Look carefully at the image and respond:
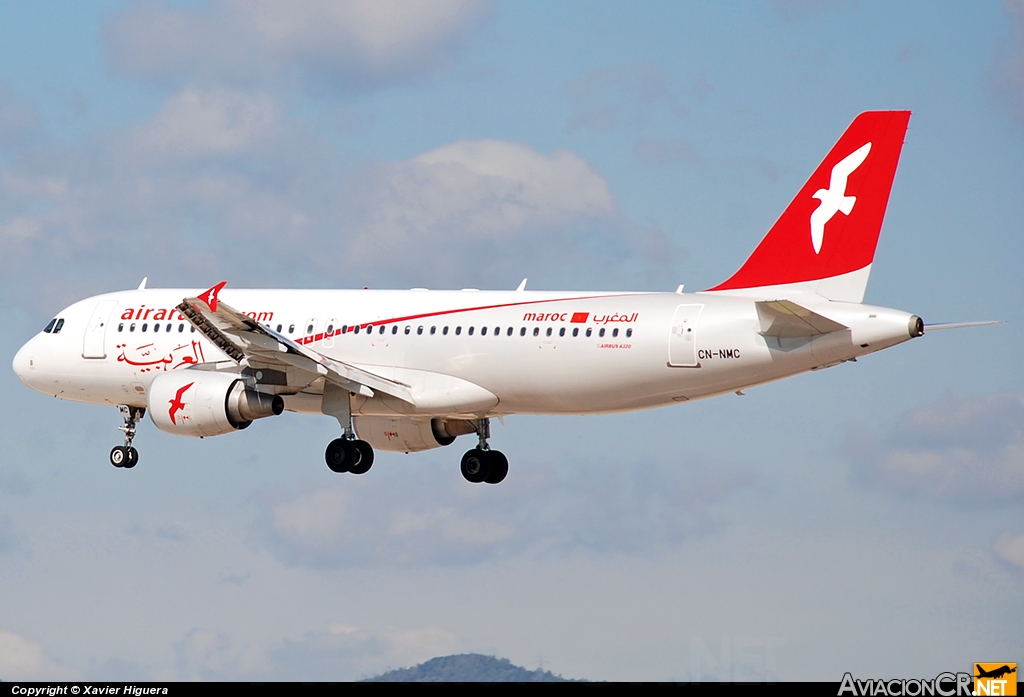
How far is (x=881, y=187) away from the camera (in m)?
42.3

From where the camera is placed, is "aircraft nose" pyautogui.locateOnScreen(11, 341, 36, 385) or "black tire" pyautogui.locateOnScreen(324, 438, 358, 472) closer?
"black tire" pyautogui.locateOnScreen(324, 438, 358, 472)

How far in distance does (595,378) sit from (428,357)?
4.82m

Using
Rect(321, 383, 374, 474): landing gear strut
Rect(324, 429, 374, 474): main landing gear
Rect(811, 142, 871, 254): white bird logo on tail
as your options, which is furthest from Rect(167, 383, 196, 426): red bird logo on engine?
Rect(811, 142, 871, 254): white bird logo on tail

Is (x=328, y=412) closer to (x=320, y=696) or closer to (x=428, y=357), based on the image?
(x=428, y=357)

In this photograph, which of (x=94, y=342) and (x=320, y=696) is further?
(x=94, y=342)

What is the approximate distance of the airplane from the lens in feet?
137

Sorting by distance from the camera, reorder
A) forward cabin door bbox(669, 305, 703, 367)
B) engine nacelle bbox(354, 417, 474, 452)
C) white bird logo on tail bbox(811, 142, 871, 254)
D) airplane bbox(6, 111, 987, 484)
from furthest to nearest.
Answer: engine nacelle bbox(354, 417, 474, 452)
white bird logo on tail bbox(811, 142, 871, 254)
forward cabin door bbox(669, 305, 703, 367)
airplane bbox(6, 111, 987, 484)

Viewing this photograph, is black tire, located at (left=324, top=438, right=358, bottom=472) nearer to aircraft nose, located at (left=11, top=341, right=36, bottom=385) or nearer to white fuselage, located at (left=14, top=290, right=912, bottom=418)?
white fuselage, located at (left=14, top=290, right=912, bottom=418)

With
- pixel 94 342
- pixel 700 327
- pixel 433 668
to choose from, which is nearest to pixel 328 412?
pixel 94 342

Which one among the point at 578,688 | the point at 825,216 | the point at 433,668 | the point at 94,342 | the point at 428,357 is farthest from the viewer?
the point at 433,668

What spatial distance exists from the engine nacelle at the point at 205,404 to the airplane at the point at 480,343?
5cm

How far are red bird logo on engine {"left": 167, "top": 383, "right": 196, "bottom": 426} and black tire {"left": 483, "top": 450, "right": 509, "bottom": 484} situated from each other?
8929 millimetres

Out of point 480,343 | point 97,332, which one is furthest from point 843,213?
point 97,332

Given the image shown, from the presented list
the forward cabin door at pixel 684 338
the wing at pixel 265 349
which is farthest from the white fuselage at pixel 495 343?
the wing at pixel 265 349
